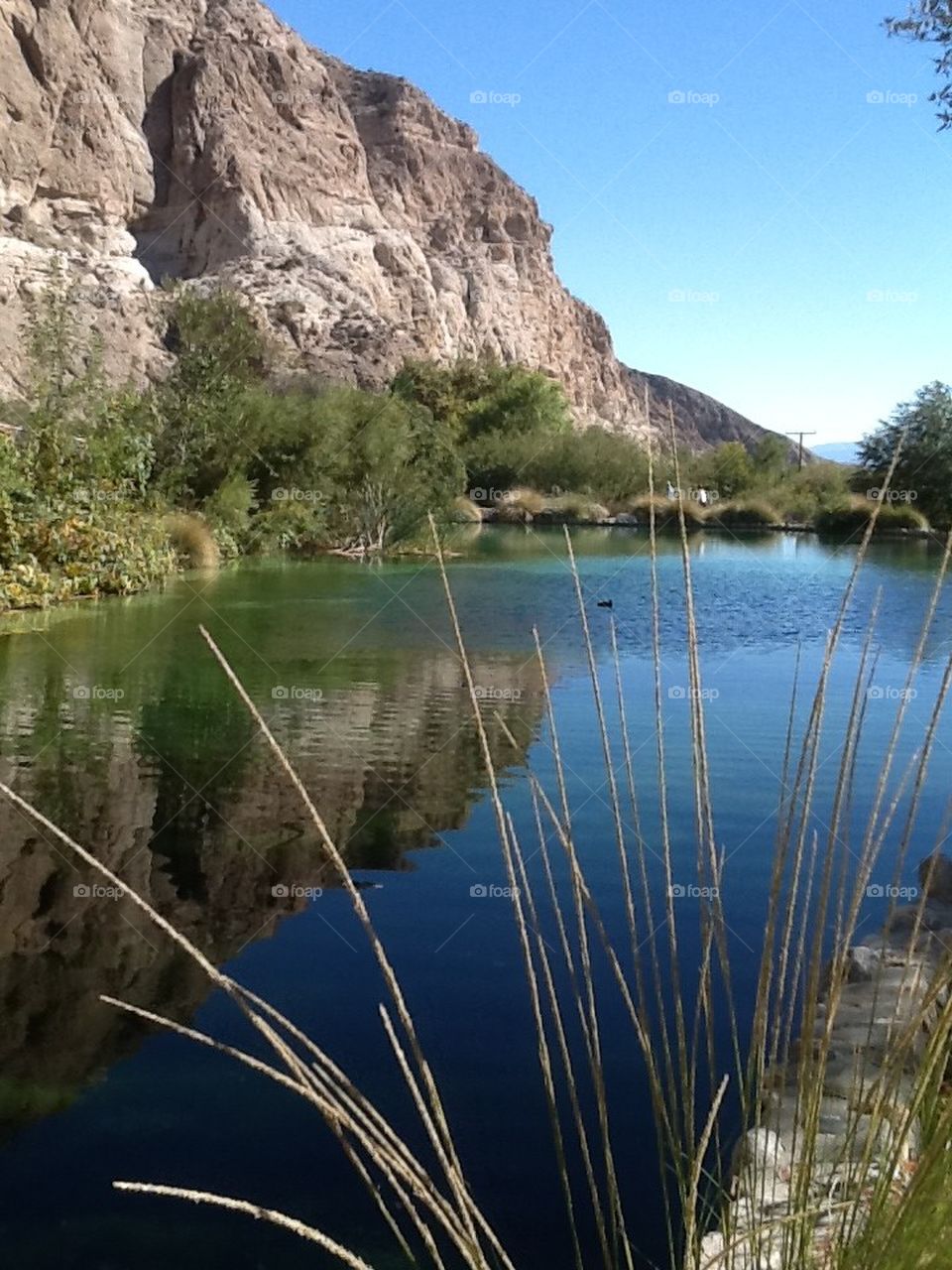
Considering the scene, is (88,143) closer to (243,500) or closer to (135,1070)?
(243,500)

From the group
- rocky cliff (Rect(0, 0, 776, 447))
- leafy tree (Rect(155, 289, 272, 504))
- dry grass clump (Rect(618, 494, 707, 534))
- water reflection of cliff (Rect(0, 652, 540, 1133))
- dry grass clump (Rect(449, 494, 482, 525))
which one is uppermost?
rocky cliff (Rect(0, 0, 776, 447))

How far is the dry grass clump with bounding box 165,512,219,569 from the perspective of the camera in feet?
50.7

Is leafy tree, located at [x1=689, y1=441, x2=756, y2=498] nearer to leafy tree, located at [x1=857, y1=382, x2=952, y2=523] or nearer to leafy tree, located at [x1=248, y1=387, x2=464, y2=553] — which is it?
leafy tree, located at [x1=857, y1=382, x2=952, y2=523]

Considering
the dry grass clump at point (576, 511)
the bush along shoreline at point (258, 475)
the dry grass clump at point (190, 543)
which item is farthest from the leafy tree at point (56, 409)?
the dry grass clump at point (576, 511)

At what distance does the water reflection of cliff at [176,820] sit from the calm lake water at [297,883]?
0.04 ft

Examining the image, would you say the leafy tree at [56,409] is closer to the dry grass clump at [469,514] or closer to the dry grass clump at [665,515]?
the dry grass clump at [469,514]

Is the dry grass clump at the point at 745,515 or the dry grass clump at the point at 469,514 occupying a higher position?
the dry grass clump at the point at 745,515

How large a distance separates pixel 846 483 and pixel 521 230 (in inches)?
1587

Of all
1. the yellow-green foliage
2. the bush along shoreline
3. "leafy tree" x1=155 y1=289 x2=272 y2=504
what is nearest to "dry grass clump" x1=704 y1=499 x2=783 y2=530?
the bush along shoreline

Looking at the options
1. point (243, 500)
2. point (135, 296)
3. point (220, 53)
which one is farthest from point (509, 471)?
point (220, 53)

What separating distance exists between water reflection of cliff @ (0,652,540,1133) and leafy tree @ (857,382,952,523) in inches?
866

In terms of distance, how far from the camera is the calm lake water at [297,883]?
2436 millimetres

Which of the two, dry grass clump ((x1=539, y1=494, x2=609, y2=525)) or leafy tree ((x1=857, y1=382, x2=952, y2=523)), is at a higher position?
leafy tree ((x1=857, y1=382, x2=952, y2=523))

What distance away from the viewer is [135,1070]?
289 cm
